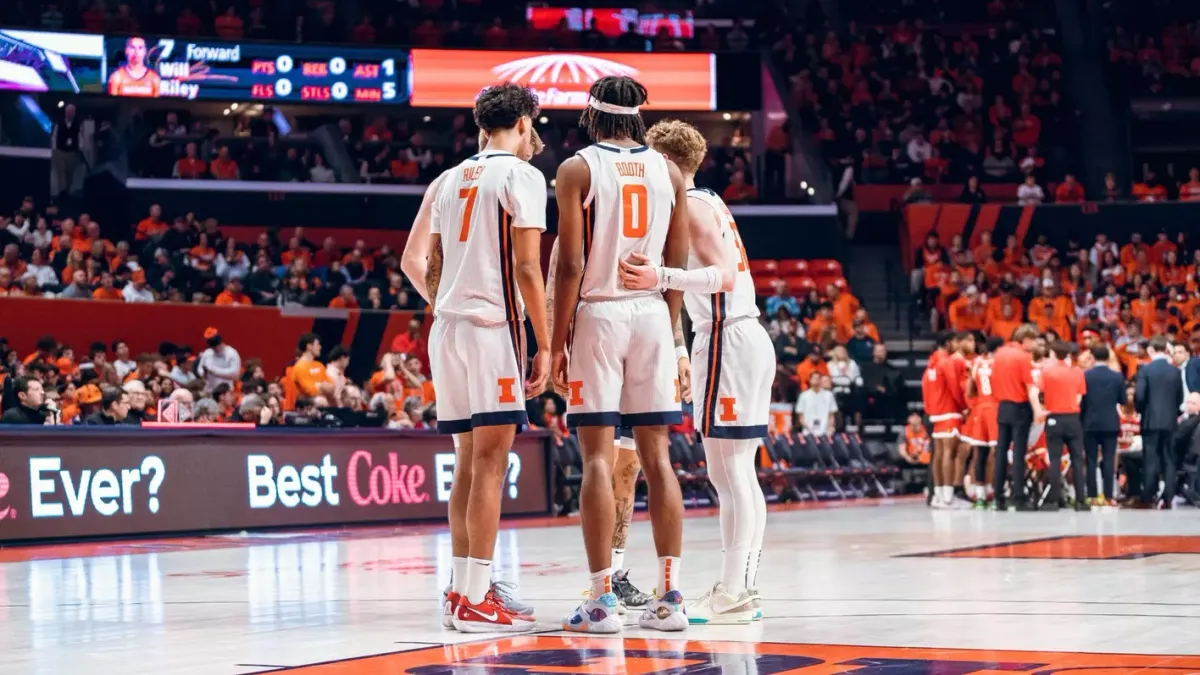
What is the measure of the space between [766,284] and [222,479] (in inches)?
644

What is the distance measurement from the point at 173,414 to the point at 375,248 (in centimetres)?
1577

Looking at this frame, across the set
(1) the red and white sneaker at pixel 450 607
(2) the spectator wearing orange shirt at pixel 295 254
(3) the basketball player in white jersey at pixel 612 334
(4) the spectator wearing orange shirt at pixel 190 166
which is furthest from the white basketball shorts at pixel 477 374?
(4) the spectator wearing orange shirt at pixel 190 166

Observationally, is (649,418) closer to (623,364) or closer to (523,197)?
(623,364)

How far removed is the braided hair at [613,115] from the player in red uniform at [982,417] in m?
12.1

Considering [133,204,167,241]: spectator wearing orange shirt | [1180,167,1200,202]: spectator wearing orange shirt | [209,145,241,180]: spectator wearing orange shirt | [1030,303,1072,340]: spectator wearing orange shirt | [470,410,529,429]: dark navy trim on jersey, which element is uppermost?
[209,145,241,180]: spectator wearing orange shirt

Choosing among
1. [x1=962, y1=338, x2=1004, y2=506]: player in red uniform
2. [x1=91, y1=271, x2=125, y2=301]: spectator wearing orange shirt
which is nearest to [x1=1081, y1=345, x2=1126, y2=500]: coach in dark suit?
[x1=962, y1=338, x2=1004, y2=506]: player in red uniform

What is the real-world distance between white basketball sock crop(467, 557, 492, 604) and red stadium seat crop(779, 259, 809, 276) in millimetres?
23573

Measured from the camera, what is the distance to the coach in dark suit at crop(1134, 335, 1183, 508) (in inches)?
698

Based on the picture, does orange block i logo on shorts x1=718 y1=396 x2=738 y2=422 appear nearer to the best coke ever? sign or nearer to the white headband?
the white headband

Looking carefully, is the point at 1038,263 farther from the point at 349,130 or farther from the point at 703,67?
the point at 349,130

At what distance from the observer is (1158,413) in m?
17.8

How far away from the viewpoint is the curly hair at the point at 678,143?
7031mm

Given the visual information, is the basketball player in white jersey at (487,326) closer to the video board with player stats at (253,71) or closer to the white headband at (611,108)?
the white headband at (611,108)

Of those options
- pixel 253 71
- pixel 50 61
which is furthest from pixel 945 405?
pixel 50 61
